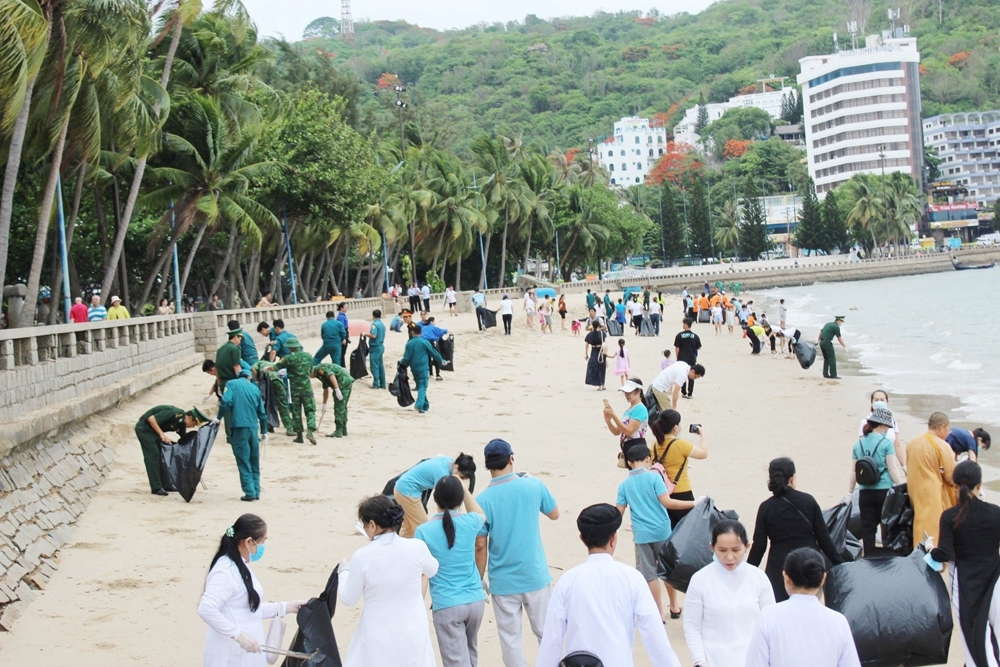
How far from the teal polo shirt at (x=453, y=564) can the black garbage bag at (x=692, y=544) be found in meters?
1.43

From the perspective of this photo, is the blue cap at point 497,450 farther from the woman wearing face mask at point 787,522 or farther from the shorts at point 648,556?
the shorts at point 648,556

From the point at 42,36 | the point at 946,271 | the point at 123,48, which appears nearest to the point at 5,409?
the point at 42,36

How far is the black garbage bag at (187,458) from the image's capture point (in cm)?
1048

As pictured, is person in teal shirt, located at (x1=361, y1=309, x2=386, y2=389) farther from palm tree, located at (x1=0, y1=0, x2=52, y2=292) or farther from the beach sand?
palm tree, located at (x1=0, y1=0, x2=52, y2=292)

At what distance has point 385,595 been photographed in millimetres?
4613

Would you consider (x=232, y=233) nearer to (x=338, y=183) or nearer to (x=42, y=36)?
(x=338, y=183)

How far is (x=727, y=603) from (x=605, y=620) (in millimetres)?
702

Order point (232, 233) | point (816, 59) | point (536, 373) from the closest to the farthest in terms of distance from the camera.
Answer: point (536, 373)
point (232, 233)
point (816, 59)

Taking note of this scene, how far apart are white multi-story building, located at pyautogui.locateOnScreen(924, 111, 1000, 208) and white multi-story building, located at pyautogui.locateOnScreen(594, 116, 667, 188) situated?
4351 cm

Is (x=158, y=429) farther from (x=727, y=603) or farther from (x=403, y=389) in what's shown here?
(x=727, y=603)

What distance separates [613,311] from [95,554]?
29387 millimetres

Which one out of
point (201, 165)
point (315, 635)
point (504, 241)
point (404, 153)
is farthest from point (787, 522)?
point (504, 241)

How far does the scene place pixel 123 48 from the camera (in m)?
18.3

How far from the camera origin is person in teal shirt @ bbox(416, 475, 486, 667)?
5273mm
